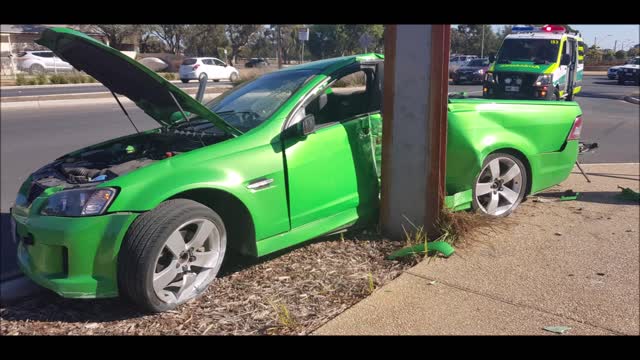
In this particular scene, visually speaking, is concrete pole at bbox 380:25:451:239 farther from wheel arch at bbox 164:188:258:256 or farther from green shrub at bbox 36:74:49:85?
green shrub at bbox 36:74:49:85

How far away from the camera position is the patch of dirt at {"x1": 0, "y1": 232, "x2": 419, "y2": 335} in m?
3.18

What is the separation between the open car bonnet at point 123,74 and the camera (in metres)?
3.50

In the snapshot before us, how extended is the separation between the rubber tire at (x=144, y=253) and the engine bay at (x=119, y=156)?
0.40 meters

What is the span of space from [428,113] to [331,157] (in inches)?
34.6

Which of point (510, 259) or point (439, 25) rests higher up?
point (439, 25)

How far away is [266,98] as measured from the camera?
14.5ft

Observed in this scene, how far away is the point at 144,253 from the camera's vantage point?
10.3 ft

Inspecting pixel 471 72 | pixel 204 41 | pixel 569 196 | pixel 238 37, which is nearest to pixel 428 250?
pixel 569 196

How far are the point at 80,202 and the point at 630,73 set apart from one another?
33.9 meters

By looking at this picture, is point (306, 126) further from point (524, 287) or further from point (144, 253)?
point (524, 287)

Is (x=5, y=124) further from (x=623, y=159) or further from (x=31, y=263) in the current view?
(x=623, y=159)

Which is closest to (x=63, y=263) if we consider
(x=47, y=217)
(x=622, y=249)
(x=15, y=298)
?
(x=47, y=217)

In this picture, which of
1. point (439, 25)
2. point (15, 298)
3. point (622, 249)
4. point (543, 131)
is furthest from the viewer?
point (543, 131)

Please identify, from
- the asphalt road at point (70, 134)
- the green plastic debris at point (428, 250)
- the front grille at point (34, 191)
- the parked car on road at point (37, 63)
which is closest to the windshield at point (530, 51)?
the asphalt road at point (70, 134)
